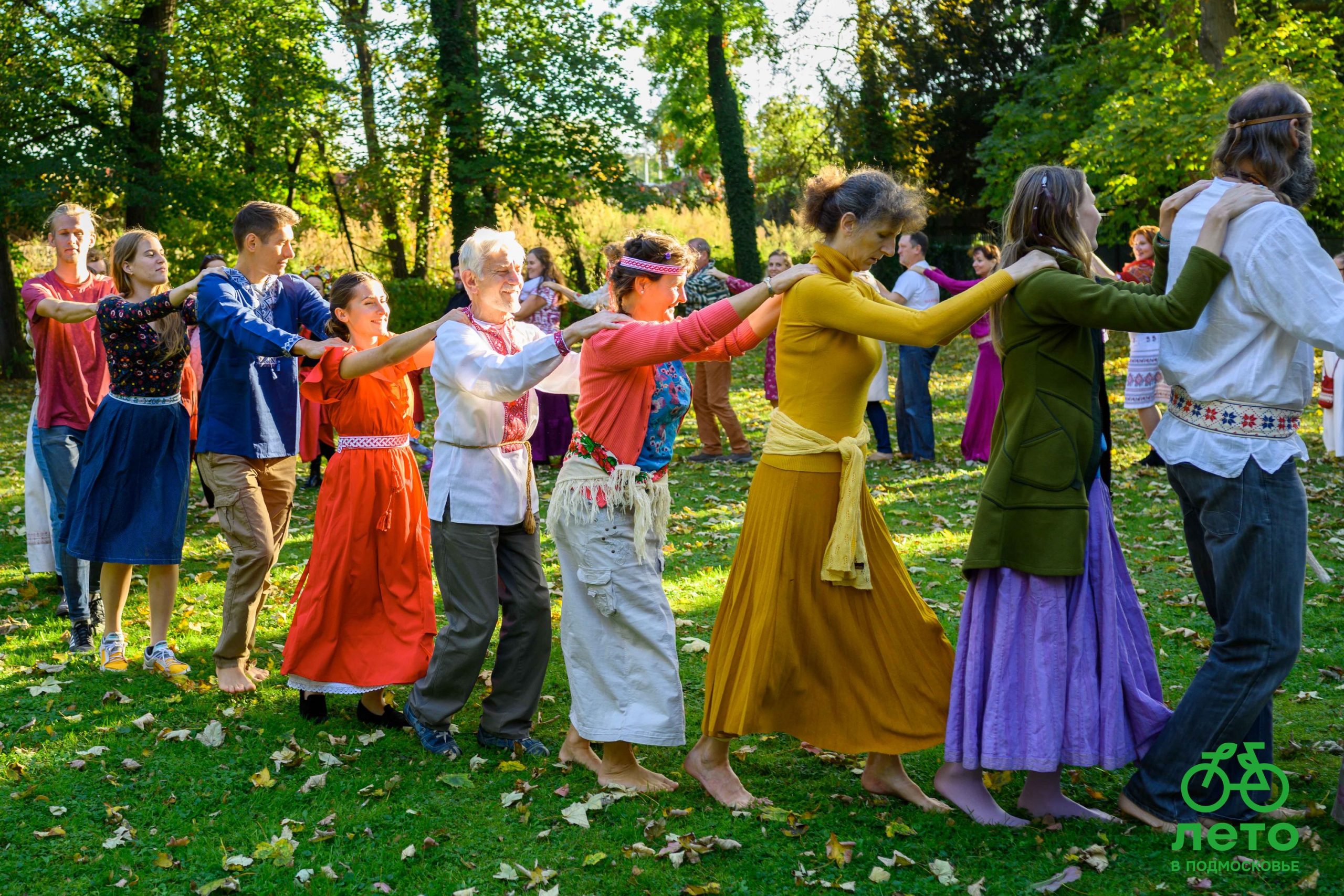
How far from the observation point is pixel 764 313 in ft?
13.1

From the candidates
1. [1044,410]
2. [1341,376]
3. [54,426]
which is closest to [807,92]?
[1341,376]

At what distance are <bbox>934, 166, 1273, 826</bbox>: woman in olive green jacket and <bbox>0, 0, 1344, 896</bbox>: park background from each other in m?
0.36

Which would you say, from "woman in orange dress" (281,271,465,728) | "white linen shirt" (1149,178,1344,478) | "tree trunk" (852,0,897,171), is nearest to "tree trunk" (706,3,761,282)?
"tree trunk" (852,0,897,171)

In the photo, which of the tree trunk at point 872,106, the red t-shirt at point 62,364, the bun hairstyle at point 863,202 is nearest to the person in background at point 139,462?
the red t-shirt at point 62,364

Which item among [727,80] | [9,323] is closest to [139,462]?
[9,323]

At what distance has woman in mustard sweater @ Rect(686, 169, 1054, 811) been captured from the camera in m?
3.73

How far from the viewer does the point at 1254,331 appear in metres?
3.37

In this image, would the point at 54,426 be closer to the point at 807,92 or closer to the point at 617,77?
the point at 617,77

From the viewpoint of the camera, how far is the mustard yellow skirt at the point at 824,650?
3.80 metres

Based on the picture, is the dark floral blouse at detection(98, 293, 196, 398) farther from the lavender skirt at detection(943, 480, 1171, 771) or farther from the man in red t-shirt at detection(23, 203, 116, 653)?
the lavender skirt at detection(943, 480, 1171, 771)

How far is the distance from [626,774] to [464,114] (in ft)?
55.4

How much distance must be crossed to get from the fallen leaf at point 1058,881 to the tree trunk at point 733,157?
19.5 m

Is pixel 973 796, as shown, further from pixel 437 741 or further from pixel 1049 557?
pixel 437 741

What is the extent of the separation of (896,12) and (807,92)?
274cm
